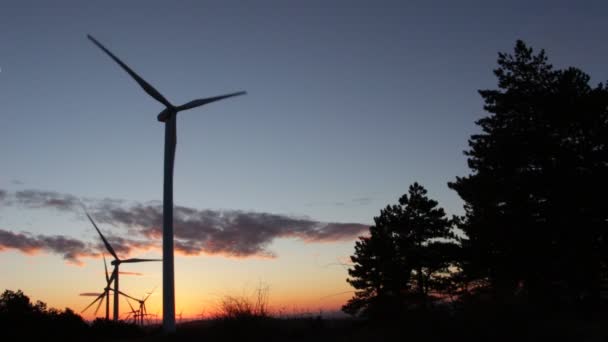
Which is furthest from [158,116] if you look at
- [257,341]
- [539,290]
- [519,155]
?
[539,290]

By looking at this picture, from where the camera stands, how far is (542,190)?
36.1m

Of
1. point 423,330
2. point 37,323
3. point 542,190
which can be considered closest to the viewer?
point 423,330

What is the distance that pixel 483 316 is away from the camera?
2131cm

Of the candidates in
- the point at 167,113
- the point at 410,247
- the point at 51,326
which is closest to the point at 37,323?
the point at 51,326

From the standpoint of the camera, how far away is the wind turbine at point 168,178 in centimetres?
3012

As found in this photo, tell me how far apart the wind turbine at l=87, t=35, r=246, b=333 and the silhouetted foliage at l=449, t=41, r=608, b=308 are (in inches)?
726

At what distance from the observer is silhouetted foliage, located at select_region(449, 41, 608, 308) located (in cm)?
3459

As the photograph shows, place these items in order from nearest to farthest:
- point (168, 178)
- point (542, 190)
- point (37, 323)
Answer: point (168, 178), point (542, 190), point (37, 323)

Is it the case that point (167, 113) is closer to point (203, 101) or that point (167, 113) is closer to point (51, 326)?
point (203, 101)

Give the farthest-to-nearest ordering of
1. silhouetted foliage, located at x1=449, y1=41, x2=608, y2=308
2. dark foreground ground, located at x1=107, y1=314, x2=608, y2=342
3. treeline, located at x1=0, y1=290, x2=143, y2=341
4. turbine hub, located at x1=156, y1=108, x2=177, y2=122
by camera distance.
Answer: treeline, located at x1=0, y1=290, x2=143, y2=341 < turbine hub, located at x1=156, y1=108, x2=177, y2=122 < silhouetted foliage, located at x1=449, y1=41, x2=608, y2=308 < dark foreground ground, located at x1=107, y1=314, x2=608, y2=342

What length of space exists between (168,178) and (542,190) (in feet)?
76.0

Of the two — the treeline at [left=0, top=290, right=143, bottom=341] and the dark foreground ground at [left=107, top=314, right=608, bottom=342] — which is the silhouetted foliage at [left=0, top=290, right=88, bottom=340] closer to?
the treeline at [left=0, top=290, right=143, bottom=341]

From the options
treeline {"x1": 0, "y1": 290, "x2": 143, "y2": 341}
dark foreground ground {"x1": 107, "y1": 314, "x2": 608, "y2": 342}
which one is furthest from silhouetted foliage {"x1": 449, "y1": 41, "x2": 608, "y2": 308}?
treeline {"x1": 0, "y1": 290, "x2": 143, "y2": 341}

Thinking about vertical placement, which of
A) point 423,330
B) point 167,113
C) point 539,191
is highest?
point 167,113
